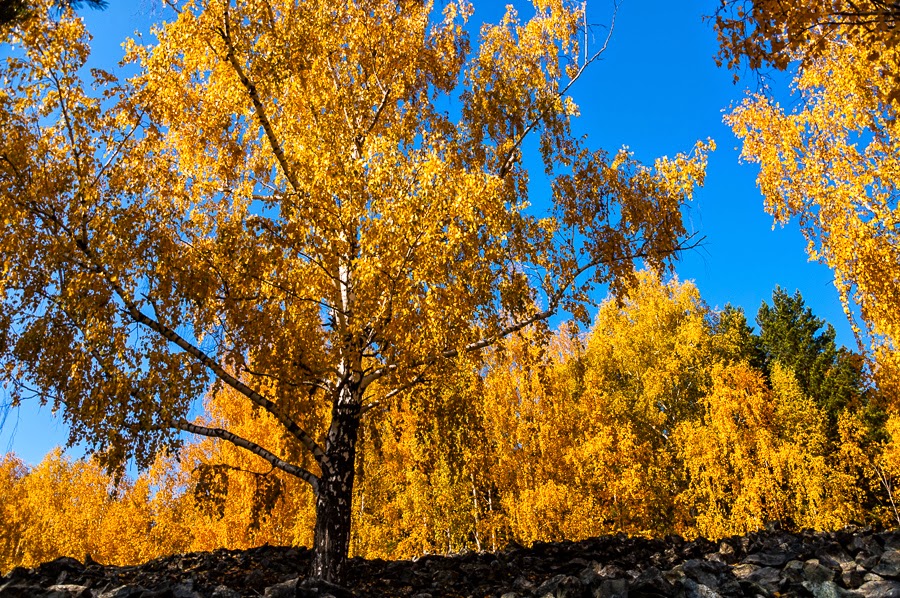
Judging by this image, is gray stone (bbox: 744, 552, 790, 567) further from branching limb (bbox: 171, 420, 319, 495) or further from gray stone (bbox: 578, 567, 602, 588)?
branching limb (bbox: 171, 420, 319, 495)

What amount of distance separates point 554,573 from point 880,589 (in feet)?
11.7

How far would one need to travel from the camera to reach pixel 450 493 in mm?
18062

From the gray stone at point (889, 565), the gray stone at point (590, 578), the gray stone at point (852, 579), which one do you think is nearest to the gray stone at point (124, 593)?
the gray stone at point (590, 578)

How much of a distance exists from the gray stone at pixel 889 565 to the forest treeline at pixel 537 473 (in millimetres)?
5039

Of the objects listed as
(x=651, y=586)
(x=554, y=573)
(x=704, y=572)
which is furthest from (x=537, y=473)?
(x=651, y=586)

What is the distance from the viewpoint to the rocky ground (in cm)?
494

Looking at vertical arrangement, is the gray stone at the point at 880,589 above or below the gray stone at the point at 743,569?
below

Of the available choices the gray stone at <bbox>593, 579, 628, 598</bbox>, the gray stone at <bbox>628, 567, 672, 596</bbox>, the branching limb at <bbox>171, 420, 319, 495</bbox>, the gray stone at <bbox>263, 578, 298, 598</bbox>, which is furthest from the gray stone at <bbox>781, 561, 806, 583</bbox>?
the branching limb at <bbox>171, 420, 319, 495</bbox>

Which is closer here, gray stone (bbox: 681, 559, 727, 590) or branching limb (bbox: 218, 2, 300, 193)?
gray stone (bbox: 681, 559, 727, 590)

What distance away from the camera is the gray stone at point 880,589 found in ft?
15.3

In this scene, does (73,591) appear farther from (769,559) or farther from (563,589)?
(769,559)

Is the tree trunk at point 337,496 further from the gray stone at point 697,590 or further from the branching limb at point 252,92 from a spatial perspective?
the gray stone at point 697,590

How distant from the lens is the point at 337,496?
7.87 metres

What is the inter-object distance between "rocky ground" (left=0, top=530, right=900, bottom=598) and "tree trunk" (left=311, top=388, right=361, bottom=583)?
39 centimetres
